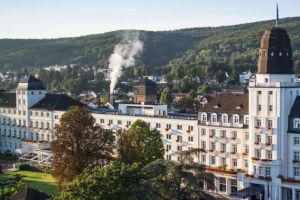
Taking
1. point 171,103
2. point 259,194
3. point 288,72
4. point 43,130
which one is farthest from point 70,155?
point 171,103

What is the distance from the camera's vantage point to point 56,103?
3976 inches

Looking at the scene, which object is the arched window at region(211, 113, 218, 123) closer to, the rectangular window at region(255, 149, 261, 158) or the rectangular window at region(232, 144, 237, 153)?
the rectangular window at region(232, 144, 237, 153)

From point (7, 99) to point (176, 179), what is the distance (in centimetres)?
6627

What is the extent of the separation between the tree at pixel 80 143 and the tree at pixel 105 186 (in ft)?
67.4

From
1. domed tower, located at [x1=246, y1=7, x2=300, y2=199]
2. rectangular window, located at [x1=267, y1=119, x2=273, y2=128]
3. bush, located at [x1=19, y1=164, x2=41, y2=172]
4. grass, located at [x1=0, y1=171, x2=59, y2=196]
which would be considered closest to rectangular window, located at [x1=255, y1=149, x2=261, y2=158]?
domed tower, located at [x1=246, y1=7, x2=300, y2=199]

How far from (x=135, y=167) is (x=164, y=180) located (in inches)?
185

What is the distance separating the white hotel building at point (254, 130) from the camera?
6588cm

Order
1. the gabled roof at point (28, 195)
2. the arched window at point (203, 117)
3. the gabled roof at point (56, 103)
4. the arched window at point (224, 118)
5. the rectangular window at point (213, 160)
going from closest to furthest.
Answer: the gabled roof at point (28, 195) → the arched window at point (224, 118) → the rectangular window at point (213, 160) → the arched window at point (203, 117) → the gabled roof at point (56, 103)

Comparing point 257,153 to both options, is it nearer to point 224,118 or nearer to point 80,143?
point 224,118

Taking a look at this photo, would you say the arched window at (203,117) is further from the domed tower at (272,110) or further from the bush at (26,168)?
the bush at (26,168)

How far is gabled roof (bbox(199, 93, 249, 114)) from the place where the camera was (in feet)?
235

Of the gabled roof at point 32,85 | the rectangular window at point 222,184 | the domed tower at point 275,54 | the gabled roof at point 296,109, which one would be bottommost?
the rectangular window at point 222,184

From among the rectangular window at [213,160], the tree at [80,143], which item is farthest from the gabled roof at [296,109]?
the tree at [80,143]

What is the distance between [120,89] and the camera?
592 ft
